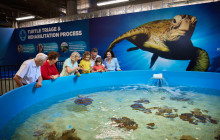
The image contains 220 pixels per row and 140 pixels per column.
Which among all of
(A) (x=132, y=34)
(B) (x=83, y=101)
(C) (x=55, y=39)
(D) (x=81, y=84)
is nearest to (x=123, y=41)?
(A) (x=132, y=34)

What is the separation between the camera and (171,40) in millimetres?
7371

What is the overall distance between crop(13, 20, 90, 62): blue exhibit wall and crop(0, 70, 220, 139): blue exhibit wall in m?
4.27

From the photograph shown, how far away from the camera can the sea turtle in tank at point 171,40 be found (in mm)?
6926

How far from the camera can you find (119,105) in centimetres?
349

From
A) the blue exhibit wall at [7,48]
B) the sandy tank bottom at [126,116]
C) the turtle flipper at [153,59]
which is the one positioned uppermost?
the blue exhibit wall at [7,48]

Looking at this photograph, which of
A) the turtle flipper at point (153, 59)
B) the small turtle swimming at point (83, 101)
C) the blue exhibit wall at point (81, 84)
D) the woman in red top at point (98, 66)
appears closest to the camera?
the blue exhibit wall at point (81, 84)

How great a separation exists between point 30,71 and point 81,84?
2.16 meters

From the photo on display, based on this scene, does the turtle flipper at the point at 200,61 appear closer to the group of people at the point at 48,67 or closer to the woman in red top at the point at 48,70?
the group of people at the point at 48,67

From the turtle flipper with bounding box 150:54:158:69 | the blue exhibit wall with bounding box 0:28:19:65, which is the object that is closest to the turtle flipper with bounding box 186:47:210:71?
the turtle flipper with bounding box 150:54:158:69

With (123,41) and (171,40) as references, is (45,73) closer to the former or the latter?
(123,41)

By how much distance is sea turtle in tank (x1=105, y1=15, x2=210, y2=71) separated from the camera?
6926 mm

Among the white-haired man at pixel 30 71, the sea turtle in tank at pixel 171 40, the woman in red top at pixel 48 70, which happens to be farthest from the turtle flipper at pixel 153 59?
the white-haired man at pixel 30 71

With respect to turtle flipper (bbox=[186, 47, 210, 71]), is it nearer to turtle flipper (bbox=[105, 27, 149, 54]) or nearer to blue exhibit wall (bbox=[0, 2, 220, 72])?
blue exhibit wall (bbox=[0, 2, 220, 72])

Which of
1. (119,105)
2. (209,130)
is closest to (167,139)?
(209,130)
